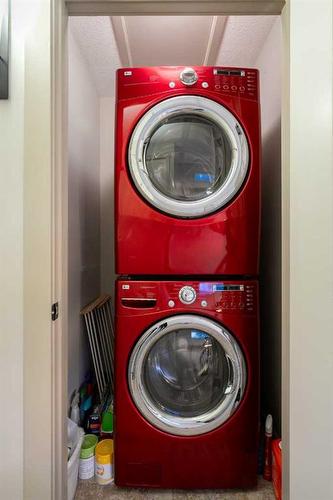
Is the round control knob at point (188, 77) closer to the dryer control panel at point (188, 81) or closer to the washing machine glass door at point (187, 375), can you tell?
the dryer control panel at point (188, 81)

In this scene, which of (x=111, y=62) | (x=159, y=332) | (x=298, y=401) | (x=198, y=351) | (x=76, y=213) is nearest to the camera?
(x=298, y=401)

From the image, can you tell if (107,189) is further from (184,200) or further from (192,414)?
(192,414)

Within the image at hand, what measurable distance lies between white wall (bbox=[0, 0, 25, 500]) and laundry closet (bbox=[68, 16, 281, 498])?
50cm

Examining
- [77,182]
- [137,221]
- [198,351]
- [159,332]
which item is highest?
[77,182]

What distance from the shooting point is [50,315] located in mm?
924

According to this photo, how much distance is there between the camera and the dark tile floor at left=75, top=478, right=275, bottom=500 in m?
1.32

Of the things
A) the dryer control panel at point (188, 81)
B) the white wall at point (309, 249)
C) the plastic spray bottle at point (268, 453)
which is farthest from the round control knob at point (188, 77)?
the plastic spray bottle at point (268, 453)

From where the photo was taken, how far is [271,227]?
168 cm

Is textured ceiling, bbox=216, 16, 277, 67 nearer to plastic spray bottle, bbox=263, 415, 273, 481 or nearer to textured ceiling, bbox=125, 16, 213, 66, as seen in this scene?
textured ceiling, bbox=125, 16, 213, 66

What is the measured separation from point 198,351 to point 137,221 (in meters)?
0.71

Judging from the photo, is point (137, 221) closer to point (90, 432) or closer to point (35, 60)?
point (35, 60)

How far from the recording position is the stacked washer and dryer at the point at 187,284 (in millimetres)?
1304

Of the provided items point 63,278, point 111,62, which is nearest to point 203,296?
point 63,278

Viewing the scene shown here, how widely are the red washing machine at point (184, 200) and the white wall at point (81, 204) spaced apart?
1.52 feet
